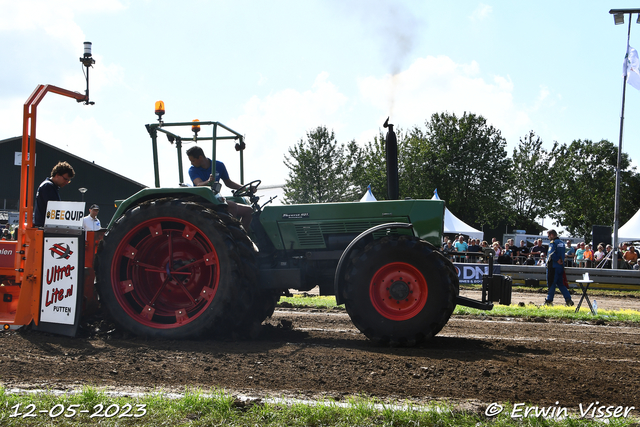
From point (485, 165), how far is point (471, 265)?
100ft

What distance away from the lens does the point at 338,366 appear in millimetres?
4273

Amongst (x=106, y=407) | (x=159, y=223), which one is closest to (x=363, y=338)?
(x=159, y=223)

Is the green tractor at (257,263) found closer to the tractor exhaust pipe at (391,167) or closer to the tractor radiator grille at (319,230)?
the tractor radiator grille at (319,230)

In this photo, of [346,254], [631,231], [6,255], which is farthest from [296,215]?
[631,231]

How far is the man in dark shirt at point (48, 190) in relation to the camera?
19.3ft

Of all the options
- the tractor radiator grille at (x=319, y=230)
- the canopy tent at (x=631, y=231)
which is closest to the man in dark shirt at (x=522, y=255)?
the canopy tent at (x=631, y=231)

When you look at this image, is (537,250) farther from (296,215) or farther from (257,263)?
(257,263)

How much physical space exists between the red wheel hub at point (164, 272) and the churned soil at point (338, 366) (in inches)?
14.8

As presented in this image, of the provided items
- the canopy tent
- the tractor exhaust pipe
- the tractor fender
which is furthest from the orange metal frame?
the canopy tent

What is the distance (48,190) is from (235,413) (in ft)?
Result: 13.6

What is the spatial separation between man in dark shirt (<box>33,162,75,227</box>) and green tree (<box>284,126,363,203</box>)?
37277 mm

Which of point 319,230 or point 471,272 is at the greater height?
point 319,230

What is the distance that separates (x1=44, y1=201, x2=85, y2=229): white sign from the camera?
5.72m

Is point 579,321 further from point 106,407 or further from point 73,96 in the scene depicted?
point 73,96
